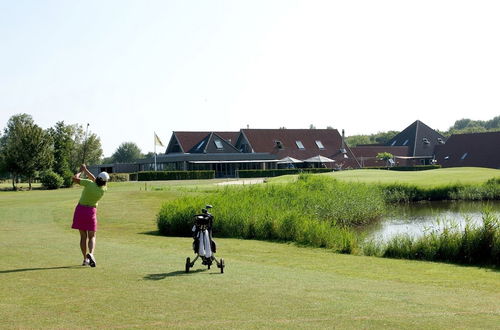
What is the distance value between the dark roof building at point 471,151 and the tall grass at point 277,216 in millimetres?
51601

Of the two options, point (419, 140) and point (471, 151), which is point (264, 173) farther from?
point (419, 140)

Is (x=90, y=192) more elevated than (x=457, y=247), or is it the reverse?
(x=90, y=192)

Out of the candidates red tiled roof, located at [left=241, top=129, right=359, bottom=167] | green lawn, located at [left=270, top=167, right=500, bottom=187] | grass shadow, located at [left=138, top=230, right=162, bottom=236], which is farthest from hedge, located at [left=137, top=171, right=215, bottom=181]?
grass shadow, located at [left=138, top=230, right=162, bottom=236]

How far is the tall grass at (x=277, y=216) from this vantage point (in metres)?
18.6

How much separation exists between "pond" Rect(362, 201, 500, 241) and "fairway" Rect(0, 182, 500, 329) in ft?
20.4

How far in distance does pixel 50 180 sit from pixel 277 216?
125 feet

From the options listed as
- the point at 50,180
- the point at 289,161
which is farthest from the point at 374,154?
the point at 50,180

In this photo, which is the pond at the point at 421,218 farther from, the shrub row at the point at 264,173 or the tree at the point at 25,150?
the tree at the point at 25,150

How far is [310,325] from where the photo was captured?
6918mm

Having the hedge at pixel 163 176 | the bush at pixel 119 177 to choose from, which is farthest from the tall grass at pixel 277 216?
the bush at pixel 119 177

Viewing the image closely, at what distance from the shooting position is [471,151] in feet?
256

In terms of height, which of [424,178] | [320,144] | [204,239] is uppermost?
[320,144]

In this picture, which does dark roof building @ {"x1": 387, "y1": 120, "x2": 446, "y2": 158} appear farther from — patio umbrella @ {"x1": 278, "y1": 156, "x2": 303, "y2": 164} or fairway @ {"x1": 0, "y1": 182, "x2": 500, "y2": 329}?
fairway @ {"x1": 0, "y1": 182, "x2": 500, "y2": 329}

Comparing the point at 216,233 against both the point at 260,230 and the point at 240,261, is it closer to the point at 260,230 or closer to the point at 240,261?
the point at 260,230
